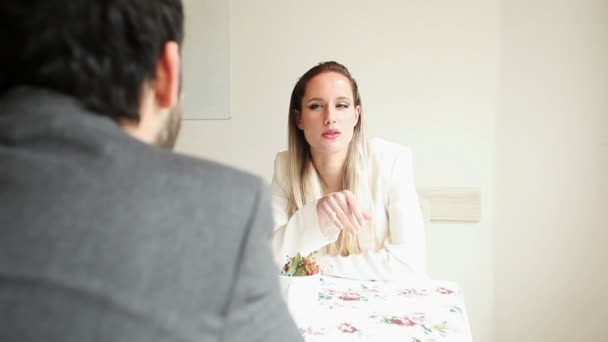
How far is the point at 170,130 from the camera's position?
0.55m

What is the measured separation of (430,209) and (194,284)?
2.15 m

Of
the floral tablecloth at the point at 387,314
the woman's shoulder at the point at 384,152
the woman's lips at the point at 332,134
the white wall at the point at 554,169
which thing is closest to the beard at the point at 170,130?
the floral tablecloth at the point at 387,314

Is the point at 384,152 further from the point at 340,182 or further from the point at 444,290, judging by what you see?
the point at 444,290

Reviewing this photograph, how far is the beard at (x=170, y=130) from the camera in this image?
1.75 ft

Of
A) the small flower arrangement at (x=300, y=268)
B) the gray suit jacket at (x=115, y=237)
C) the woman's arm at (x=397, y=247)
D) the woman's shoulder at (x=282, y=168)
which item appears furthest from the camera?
the woman's shoulder at (x=282, y=168)

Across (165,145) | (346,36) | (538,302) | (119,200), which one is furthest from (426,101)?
(119,200)

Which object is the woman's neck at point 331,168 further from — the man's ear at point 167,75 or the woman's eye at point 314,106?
the man's ear at point 167,75

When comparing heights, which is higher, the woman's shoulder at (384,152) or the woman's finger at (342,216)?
the woman's shoulder at (384,152)

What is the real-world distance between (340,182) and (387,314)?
0.81 m

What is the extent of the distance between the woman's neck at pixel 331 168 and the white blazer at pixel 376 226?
40mm

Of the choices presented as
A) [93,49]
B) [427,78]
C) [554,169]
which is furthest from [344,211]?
[554,169]

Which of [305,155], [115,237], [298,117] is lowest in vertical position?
[115,237]

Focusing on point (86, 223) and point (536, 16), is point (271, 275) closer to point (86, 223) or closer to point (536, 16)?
point (86, 223)

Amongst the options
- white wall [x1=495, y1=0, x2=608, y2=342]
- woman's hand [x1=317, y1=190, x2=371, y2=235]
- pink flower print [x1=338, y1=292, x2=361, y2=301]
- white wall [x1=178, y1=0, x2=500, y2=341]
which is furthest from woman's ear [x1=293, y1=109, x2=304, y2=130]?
white wall [x1=495, y1=0, x2=608, y2=342]
